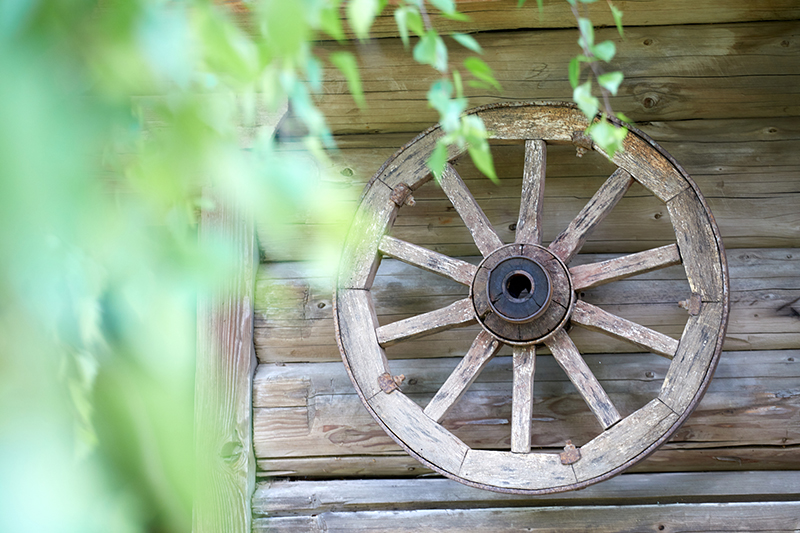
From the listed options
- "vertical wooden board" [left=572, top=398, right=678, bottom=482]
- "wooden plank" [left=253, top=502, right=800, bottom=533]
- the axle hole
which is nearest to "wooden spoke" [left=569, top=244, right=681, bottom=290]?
the axle hole

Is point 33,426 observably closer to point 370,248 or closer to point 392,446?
point 370,248

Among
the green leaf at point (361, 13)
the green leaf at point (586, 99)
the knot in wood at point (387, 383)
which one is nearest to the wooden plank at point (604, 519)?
the knot in wood at point (387, 383)

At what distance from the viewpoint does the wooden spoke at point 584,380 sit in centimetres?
173

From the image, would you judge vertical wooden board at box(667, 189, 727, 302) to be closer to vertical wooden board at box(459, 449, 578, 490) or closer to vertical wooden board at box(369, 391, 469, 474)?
vertical wooden board at box(459, 449, 578, 490)

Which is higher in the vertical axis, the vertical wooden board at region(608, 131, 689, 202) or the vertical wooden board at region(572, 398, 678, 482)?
the vertical wooden board at region(608, 131, 689, 202)

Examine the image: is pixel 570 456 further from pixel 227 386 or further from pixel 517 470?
pixel 227 386

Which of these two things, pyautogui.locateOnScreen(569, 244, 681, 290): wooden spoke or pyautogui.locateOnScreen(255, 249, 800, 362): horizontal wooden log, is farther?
pyautogui.locateOnScreen(255, 249, 800, 362): horizontal wooden log

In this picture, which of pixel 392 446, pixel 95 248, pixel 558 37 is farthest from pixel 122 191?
pixel 558 37

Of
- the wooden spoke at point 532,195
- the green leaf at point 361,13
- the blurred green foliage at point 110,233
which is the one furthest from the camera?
the wooden spoke at point 532,195

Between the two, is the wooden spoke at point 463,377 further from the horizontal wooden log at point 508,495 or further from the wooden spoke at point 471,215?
the horizontal wooden log at point 508,495

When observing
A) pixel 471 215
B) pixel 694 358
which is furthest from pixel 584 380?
pixel 471 215

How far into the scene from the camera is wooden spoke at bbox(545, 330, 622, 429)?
1.73 meters

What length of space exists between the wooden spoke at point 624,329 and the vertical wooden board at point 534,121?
0.53 meters

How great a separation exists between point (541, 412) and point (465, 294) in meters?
0.48
